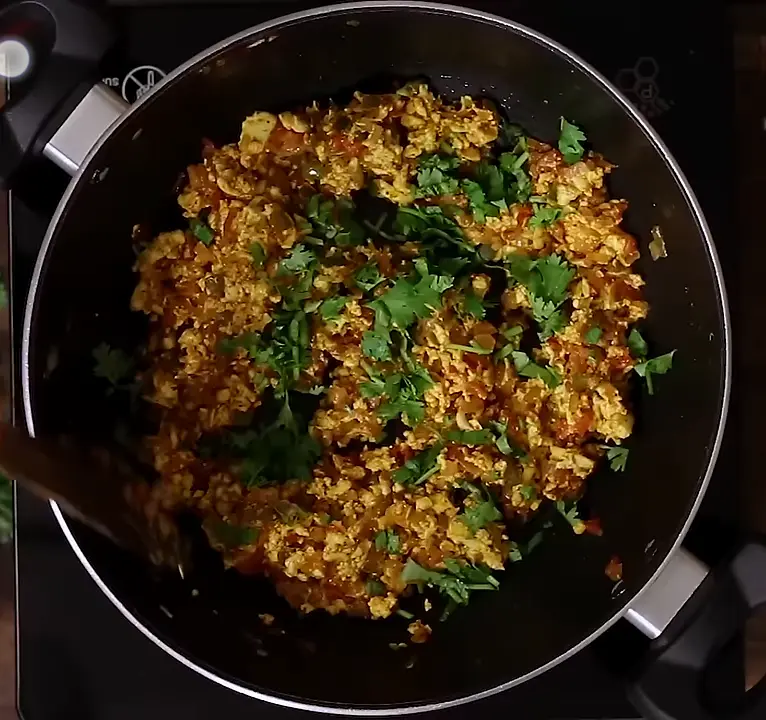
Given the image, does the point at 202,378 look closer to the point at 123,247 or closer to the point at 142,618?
the point at 123,247

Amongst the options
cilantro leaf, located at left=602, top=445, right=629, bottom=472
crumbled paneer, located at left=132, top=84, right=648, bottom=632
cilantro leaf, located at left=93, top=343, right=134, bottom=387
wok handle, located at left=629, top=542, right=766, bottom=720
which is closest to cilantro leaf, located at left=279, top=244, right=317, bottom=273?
crumbled paneer, located at left=132, top=84, right=648, bottom=632

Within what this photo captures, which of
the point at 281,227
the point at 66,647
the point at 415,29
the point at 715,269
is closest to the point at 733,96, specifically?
the point at 715,269

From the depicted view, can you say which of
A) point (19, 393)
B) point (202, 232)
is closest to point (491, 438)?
point (202, 232)

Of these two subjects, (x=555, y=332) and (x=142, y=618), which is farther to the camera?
(x=555, y=332)

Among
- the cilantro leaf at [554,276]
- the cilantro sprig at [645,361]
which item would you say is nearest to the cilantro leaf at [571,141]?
the cilantro leaf at [554,276]

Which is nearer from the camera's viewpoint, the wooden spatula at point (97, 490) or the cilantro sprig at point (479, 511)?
the wooden spatula at point (97, 490)

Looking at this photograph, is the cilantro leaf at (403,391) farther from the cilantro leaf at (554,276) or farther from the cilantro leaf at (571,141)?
the cilantro leaf at (571,141)
